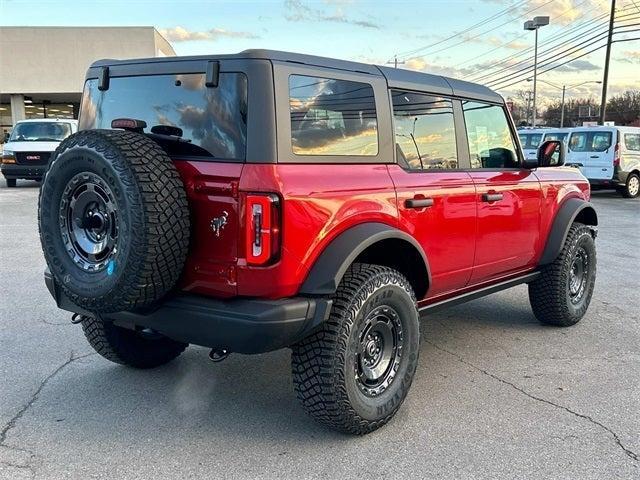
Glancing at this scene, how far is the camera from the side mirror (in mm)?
4816

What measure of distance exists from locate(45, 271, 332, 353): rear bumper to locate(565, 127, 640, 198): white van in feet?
52.3

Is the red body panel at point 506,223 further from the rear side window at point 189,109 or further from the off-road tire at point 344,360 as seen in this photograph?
the rear side window at point 189,109

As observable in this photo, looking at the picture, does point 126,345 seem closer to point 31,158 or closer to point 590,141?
point 31,158

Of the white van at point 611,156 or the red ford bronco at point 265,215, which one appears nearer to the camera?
the red ford bronco at point 265,215

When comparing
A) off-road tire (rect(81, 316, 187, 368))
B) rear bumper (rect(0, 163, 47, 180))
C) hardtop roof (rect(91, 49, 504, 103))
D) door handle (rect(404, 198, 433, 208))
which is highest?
hardtop roof (rect(91, 49, 504, 103))

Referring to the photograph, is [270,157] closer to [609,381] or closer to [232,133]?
[232,133]

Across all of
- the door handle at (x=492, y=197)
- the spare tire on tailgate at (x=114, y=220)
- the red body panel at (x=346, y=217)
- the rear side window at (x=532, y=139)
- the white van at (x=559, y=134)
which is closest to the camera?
the spare tire on tailgate at (x=114, y=220)

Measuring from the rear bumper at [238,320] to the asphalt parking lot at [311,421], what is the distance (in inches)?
24.7

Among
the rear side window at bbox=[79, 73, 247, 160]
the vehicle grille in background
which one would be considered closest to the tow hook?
the rear side window at bbox=[79, 73, 247, 160]

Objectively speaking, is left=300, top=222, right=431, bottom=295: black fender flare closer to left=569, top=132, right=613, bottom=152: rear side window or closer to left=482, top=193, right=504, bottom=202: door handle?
left=482, top=193, right=504, bottom=202: door handle

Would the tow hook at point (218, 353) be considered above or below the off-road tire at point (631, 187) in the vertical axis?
above

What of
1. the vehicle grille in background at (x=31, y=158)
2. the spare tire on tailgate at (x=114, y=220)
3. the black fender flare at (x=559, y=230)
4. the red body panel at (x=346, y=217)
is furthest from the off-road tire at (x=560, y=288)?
the vehicle grille in background at (x=31, y=158)

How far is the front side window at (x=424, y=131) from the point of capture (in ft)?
12.5

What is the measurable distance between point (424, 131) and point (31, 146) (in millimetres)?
15159
